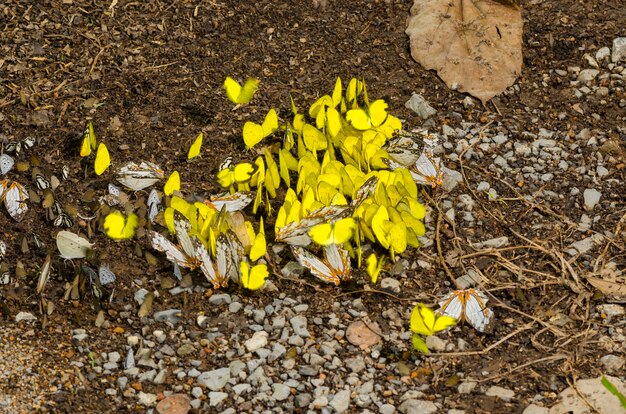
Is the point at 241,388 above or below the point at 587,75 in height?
below

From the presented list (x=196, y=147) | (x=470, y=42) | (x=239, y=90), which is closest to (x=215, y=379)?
(x=196, y=147)

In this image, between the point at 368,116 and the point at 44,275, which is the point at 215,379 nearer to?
the point at 44,275

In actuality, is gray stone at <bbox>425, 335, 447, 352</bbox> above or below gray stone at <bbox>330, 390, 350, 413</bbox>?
above

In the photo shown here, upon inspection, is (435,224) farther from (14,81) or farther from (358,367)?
(14,81)

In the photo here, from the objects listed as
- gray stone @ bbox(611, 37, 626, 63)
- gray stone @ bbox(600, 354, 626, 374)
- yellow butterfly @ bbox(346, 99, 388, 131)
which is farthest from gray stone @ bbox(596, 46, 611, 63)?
gray stone @ bbox(600, 354, 626, 374)

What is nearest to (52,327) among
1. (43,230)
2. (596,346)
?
(43,230)

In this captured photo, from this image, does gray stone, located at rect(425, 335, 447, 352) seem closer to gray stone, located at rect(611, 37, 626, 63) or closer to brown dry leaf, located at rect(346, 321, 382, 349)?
brown dry leaf, located at rect(346, 321, 382, 349)
